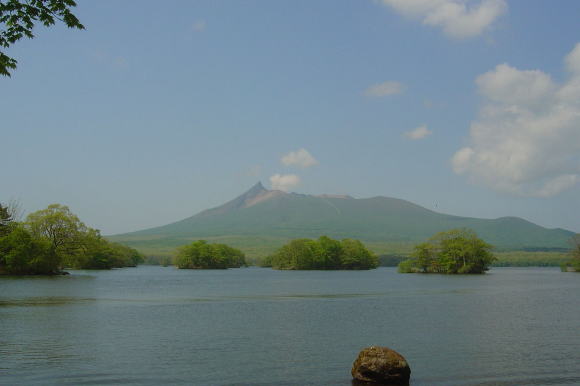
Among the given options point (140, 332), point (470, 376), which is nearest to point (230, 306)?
point (140, 332)

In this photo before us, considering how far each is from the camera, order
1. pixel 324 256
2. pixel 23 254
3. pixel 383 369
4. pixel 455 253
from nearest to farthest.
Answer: pixel 383 369 → pixel 23 254 → pixel 455 253 → pixel 324 256

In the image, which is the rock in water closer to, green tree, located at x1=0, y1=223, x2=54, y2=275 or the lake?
the lake

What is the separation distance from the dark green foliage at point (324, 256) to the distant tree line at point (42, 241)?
3457 inches

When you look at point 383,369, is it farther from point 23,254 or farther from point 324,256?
point 324,256

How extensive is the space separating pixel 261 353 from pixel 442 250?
11715 centimetres

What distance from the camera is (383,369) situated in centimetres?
1912

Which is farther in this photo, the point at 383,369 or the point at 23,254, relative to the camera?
the point at 23,254

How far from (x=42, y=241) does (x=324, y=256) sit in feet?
356

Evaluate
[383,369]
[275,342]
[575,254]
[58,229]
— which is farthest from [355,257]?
[383,369]

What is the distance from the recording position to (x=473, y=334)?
31.6 meters

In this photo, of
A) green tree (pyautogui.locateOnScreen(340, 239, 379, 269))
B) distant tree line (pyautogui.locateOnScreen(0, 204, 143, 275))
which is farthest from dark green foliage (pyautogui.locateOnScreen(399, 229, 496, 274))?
distant tree line (pyautogui.locateOnScreen(0, 204, 143, 275))

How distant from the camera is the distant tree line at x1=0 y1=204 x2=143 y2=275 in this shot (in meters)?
95.4

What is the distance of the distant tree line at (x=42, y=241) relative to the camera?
95.4 m

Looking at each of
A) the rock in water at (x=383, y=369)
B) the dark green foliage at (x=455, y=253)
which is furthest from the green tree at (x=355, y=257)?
the rock in water at (x=383, y=369)
